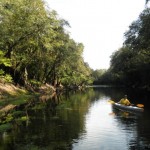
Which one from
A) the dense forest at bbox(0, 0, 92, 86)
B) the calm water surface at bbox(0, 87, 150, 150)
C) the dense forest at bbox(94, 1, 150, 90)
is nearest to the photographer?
the calm water surface at bbox(0, 87, 150, 150)

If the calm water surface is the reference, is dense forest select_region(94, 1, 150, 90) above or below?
above

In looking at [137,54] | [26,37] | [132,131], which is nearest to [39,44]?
[26,37]

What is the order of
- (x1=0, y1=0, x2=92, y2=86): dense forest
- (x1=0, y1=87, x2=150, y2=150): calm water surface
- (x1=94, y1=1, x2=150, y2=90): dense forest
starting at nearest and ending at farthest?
1. (x1=0, y1=87, x2=150, y2=150): calm water surface
2. (x1=0, y1=0, x2=92, y2=86): dense forest
3. (x1=94, y1=1, x2=150, y2=90): dense forest

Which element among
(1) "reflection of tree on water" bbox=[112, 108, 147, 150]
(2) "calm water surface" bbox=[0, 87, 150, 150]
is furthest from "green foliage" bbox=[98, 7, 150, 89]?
(2) "calm water surface" bbox=[0, 87, 150, 150]

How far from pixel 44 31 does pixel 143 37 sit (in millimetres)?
21063

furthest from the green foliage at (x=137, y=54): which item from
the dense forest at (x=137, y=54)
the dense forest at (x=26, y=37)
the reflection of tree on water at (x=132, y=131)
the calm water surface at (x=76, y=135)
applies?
the calm water surface at (x=76, y=135)

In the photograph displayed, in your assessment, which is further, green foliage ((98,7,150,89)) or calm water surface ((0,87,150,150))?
green foliage ((98,7,150,89))

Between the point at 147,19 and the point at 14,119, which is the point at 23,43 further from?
the point at 14,119

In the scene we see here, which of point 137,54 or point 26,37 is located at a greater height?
point 137,54

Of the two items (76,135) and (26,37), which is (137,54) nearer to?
(26,37)

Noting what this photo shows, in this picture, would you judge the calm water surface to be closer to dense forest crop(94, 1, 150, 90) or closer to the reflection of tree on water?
the reflection of tree on water

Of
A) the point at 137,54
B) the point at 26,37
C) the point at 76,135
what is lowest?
the point at 76,135

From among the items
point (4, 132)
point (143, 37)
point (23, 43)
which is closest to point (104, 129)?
point (4, 132)

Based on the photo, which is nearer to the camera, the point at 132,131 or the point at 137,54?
the point at 132,131
